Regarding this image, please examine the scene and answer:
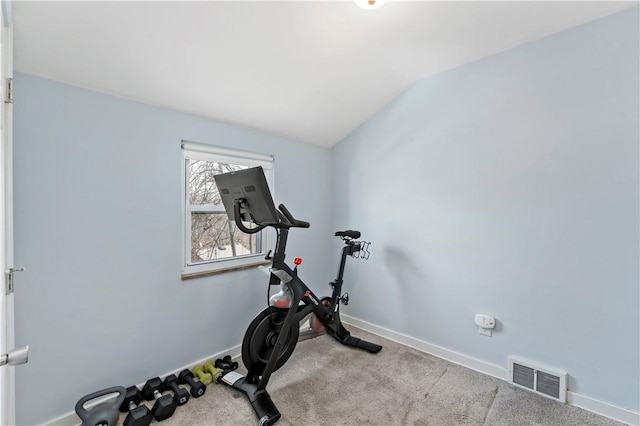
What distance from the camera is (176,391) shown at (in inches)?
74.4

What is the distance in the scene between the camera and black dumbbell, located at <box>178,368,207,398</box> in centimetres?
195

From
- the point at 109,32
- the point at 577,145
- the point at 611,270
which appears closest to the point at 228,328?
the point at 109,32

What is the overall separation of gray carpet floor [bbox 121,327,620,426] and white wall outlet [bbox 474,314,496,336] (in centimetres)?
33

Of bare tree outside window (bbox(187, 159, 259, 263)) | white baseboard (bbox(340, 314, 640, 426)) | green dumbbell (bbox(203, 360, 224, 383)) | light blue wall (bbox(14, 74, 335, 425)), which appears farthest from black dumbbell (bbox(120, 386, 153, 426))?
white baseboard (bbox(340, 314, 640, 426))

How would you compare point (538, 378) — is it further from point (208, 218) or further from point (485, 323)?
point (208, 218)

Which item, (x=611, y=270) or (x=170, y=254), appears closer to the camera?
(x=611, y=270)

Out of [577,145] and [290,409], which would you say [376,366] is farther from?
[577,145]

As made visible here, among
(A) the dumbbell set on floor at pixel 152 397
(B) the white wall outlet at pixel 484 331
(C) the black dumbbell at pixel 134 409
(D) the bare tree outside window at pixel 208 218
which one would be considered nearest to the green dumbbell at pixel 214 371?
(A) the dumbbell set on floor at pixel 152 397

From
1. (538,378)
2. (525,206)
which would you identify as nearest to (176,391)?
(538,378)

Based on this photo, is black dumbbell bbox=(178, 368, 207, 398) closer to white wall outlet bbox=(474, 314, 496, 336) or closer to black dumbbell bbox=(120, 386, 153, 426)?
black dumbbell bbox=(120, 386, 153, 426)

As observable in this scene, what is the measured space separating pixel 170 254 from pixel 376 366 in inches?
73.0

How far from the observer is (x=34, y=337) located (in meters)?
1.58

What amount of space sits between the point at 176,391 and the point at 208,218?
1252 mm

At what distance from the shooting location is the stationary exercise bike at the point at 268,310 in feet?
5.95
